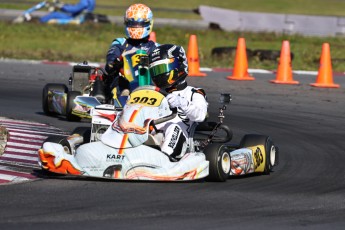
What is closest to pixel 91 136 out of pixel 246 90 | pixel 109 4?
pixel 246 90

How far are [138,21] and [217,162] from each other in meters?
3.77

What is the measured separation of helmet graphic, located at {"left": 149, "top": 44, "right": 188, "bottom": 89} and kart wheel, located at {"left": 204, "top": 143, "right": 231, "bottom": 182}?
76 cm

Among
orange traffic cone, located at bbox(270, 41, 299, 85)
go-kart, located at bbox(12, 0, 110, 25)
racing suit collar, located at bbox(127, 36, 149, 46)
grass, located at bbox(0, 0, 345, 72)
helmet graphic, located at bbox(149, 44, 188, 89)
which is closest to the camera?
helmet graphic, located at bbox(149, 44, 188, 89)

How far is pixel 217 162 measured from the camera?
8023 millimetres

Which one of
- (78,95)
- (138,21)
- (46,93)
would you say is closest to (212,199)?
(138,21)

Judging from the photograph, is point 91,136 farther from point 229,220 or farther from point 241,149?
point 229,220

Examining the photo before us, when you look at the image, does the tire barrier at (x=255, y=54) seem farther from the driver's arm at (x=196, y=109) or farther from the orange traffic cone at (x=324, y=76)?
the driver's arm at (x=196, y=109)

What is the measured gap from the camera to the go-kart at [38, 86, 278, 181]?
7.88 metres

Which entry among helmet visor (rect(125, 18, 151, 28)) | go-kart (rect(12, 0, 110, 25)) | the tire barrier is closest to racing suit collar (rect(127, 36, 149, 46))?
helmet visor (rect(125, 18, 151, 28))

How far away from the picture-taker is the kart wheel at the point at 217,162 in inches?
316

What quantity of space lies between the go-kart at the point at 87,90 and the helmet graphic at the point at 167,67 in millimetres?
1871

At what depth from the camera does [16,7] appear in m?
30.3

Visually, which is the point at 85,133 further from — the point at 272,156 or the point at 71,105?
the point at 71,105

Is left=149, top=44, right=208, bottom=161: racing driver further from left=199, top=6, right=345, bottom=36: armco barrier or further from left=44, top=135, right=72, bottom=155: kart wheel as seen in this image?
left=199, top=6, right=345, bottom=36: armco barrier
